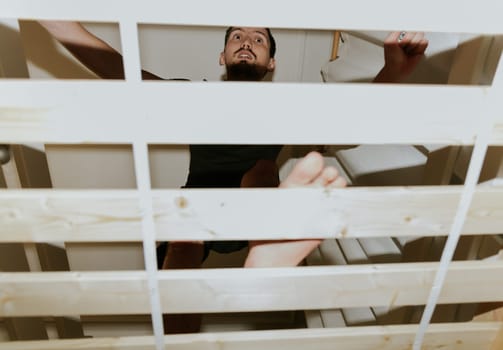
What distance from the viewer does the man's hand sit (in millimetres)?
1079

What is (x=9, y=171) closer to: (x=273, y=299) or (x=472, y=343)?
(x=273, y=299)

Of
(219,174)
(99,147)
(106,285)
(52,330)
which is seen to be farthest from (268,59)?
(52,330)

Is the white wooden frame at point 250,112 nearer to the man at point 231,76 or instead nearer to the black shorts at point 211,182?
the man at point 231,76

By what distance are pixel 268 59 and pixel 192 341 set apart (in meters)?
1.10

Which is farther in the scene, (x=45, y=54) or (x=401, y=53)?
(x=45, y=54)

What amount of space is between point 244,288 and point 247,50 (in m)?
0.99

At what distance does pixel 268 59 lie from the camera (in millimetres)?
1652

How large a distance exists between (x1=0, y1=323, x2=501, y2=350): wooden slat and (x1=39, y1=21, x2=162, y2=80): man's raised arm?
0.74m

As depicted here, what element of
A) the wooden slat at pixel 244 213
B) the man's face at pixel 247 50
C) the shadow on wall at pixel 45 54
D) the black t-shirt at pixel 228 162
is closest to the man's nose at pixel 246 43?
the man's face at pixel 247 50

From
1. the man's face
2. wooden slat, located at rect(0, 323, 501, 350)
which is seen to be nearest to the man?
the man's face

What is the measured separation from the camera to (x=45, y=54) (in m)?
1.25

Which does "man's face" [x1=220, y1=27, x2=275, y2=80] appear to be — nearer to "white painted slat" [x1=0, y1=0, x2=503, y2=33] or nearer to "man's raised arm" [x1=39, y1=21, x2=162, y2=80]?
"man's raised arm" [x1=39, y1=21, x2=162, y2=80]

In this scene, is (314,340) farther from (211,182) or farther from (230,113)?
(211,182)

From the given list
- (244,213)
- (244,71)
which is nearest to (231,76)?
(244,71)
